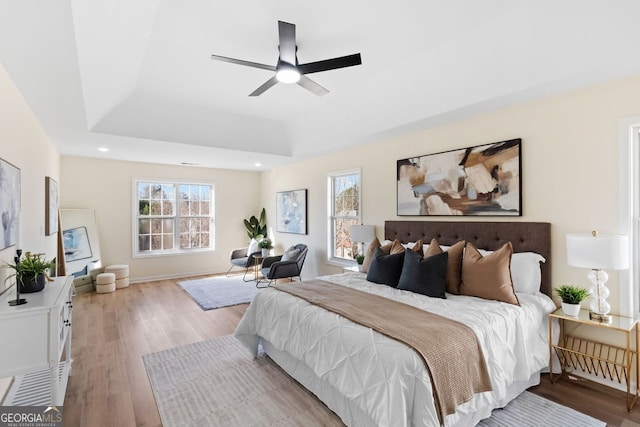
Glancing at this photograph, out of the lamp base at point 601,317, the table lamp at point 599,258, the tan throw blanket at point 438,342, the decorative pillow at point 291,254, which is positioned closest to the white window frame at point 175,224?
the decorative pillow at point 291,254

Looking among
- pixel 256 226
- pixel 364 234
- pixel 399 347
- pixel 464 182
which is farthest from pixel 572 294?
pixel 256 226

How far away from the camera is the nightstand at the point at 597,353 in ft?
7.68

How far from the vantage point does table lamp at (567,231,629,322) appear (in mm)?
2289

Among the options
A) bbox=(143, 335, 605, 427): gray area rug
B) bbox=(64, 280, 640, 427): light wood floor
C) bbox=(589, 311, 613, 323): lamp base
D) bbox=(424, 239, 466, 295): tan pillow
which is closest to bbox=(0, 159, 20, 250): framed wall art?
bbox=(64, 280, 640, 427): light wood floor

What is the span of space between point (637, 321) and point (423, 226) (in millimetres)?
1984

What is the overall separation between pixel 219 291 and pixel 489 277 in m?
4.37

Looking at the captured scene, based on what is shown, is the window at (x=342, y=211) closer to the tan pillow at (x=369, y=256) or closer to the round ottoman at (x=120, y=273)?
the tan pillow at (x=369, y=256)

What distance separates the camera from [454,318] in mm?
2203

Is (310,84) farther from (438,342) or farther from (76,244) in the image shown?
(76,244)

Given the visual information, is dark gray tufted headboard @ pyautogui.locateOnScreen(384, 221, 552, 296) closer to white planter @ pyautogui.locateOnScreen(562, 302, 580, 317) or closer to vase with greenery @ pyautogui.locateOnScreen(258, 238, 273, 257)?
white planter @ pyautogui.locateOnScreen(562, 302, 580, 317)

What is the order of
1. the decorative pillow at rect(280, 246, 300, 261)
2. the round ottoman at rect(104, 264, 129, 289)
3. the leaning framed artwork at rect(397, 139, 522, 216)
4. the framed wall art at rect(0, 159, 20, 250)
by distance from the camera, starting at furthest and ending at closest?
the round ottoman at rect(104, 264, 129, 289) → the decorative pillow at rect(280, 246, 300, 261) → the leaning framed artwork at rect(397, 139, 522, 216) → the framed wall art at rect(0, 159, 20, 250)

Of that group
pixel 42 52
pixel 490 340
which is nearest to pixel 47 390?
pixel 42 52

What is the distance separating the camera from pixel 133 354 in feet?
10.4

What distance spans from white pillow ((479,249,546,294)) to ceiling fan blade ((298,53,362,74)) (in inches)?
89.9
